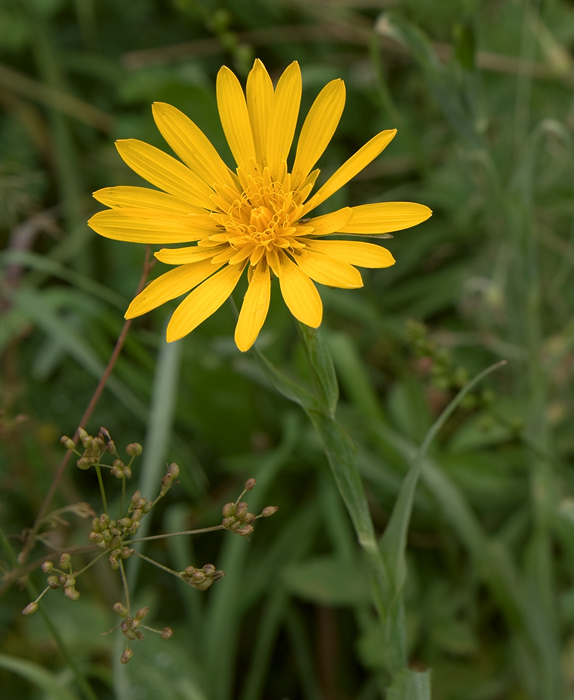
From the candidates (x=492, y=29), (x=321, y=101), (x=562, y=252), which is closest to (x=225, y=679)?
(x=321, y=101)

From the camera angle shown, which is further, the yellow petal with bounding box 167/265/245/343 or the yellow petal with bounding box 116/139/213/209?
the yellow petal with bounding box 116/139/213/209

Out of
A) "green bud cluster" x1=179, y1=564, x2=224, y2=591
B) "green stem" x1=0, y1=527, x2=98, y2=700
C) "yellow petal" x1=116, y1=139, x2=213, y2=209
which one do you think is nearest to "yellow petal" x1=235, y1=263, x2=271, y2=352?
"yellow petal" x1=116, y1=139, x2=213, y2=209

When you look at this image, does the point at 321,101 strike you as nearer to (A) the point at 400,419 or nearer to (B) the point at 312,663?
(A) the point at 400,419

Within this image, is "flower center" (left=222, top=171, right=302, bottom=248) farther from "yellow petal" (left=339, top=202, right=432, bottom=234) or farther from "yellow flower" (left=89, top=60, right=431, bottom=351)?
"yellow petal" (left=339, top=202, right=432, bottom=234)

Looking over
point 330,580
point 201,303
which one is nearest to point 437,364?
point 201,303

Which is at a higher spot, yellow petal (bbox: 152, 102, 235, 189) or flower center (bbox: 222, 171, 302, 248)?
yellow petal (bbox: 152, 102, 235, 189)
